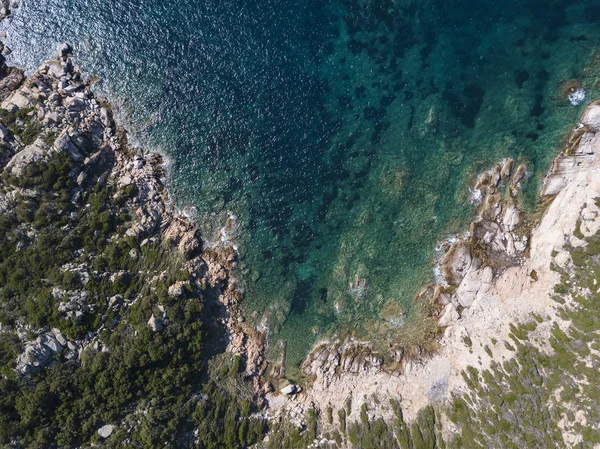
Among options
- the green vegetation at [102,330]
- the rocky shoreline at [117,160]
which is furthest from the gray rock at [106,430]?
the rocky shoreline at [117,160]

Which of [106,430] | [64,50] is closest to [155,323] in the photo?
[106,430]

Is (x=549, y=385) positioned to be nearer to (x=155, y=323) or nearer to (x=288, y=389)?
(x=288, y=389)

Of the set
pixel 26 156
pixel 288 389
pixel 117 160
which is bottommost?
pixel 288 389

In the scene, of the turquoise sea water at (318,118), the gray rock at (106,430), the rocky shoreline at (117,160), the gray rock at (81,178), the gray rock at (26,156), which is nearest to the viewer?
the gray rock at (106,430)

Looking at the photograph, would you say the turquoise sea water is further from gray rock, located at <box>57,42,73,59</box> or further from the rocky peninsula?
the rocky peninsula

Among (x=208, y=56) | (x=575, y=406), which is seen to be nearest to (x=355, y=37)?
(x=208, y=56)

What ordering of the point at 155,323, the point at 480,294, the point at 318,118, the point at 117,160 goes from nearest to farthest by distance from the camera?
the point at 155,323 → the point at 480,294 → the point at 117,160 → the point at 318,118

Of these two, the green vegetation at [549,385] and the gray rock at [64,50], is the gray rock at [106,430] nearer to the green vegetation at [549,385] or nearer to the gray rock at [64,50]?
the green vegetation at [549,385]

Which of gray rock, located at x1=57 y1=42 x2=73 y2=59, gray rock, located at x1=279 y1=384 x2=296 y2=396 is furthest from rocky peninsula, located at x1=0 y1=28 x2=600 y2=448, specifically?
gray rock, located at x1=279 y1=384 x2=296 y2=396
